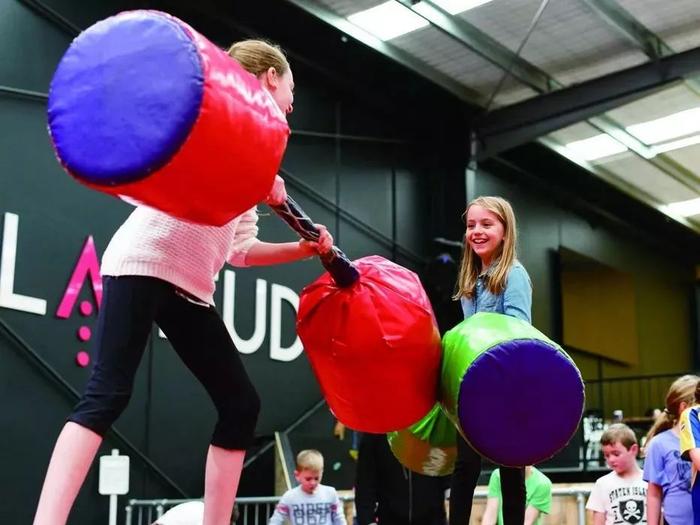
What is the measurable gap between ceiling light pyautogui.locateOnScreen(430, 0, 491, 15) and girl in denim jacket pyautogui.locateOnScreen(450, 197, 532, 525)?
6.10m

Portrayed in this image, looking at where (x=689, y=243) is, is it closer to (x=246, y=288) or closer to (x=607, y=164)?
(x=607, y=164)

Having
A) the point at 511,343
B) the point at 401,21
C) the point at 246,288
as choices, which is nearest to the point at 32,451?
the point at 246,288

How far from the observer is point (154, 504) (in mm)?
7352

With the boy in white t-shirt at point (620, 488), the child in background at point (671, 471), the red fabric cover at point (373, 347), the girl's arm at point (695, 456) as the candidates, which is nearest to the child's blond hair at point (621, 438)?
the boy in white t-shirt at point (620, 488)

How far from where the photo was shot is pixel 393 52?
9.38m

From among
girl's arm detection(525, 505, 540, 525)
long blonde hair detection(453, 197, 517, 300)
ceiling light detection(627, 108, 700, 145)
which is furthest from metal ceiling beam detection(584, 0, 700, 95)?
long blonde hair detection(453, 197, 517, 300)

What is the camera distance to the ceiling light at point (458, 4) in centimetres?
858

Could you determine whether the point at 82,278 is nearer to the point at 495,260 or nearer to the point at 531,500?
the point at 531,500

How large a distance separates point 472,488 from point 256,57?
137cm

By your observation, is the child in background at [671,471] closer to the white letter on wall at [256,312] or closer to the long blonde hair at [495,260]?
the long blonde hair at [495,260]

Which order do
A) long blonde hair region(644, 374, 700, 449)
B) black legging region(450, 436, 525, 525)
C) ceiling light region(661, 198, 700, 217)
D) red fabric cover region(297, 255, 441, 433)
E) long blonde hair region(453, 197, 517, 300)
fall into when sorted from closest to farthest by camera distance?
red fabric cover region(297, 255, 441, 433) < black legging region(450, 436, 525, 525) < long blonde hair region(453, 197, 517, 300) < long blonde hair region(644, 374, 700, 449) < ceiling light region(661, 198, 700, 217)

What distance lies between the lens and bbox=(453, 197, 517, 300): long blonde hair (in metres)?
2.77

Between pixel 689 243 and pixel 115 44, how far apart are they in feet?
47.9

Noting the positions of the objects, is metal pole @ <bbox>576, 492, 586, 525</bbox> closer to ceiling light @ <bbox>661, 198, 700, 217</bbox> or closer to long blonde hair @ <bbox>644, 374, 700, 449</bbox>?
long blonde hair @ <bbox>644, 374, 700, 449</bbox>
